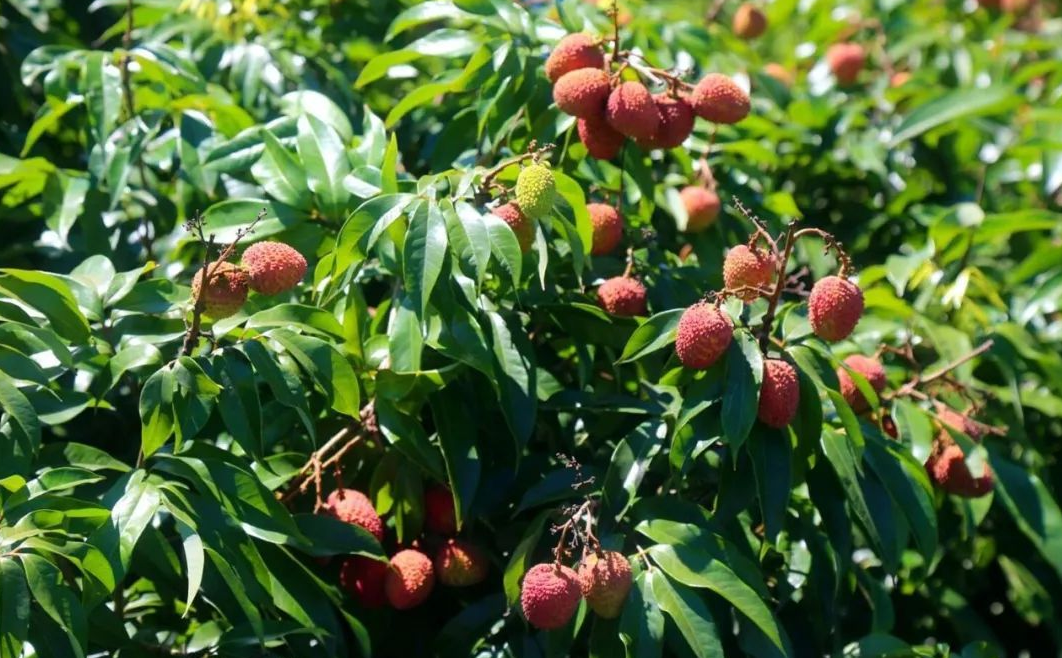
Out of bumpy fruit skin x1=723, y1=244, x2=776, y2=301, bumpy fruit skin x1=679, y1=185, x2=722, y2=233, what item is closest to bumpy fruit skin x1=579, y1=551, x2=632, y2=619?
bumpy fruit skin x1=723, y1=244, x2=776, y2=301

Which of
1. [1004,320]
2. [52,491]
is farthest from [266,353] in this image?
[1004,320]

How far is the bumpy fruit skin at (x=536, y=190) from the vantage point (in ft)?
5.26

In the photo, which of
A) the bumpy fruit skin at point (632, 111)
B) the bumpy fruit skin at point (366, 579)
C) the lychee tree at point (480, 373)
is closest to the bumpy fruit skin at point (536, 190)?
the lychee tree at point (480, 373)

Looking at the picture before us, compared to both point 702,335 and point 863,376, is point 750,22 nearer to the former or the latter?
point 863,376

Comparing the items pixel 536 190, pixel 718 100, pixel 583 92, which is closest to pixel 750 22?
pixel 718 100

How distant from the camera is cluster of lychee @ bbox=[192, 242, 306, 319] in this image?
1616 millimetres

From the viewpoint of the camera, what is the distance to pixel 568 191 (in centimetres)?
172

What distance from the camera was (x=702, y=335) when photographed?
1.58 meters

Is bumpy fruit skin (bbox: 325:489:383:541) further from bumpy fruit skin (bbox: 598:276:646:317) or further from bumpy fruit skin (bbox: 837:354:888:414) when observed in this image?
bumpy fruit skin (bbox: 837:354:888:414)

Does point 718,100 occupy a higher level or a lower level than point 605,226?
higher

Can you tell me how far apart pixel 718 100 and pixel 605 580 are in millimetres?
700

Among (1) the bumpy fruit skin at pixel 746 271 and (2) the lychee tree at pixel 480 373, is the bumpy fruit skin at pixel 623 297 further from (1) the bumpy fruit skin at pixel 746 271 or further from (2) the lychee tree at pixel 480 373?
(1) the bumpy fruit skin at pixel 746 271

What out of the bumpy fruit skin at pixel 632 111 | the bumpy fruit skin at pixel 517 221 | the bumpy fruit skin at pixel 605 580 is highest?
the bumpy fruit skin at pixel 632 111

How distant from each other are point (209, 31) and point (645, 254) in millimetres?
1061
